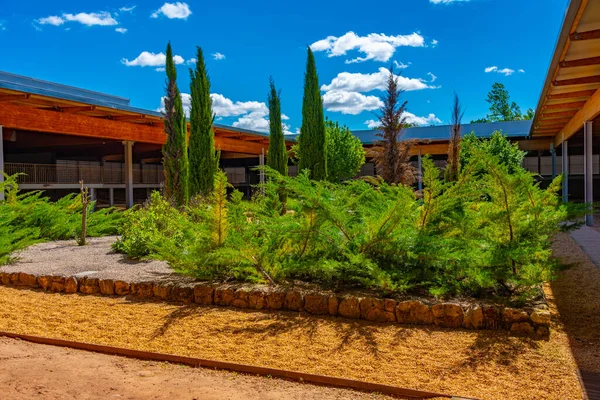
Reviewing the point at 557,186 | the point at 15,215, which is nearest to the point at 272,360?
the point at 557,186

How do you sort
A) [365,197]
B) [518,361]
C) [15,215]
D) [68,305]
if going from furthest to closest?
1. [15,215]
2. [365,197]
3. [68,305]
4. [518,361]

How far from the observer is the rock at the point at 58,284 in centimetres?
691

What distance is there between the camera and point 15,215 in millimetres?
10578

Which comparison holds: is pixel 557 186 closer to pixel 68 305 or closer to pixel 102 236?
pixel 68 305

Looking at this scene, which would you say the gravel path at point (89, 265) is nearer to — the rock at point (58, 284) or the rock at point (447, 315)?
the rock at point (58, 284)

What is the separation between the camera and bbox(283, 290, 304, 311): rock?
5504mm

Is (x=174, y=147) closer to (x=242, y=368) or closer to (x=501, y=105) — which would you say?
(x=242, y=368)

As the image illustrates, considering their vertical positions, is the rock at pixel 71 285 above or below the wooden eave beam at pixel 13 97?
below

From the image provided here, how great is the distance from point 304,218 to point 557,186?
170 inches

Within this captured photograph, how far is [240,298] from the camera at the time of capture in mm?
5797

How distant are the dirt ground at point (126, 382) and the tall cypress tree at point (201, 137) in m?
10.9

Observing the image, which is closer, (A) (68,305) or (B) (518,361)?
(B) (518,361)

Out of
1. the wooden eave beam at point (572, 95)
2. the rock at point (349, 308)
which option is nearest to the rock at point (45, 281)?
the rock at point (349, 308)

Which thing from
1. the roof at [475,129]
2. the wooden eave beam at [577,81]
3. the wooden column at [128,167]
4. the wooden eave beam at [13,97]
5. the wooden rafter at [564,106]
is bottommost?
the wooden column at [128,167]
